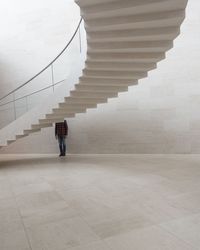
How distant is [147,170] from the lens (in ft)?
18.6

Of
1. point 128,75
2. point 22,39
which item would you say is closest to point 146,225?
point 128,75

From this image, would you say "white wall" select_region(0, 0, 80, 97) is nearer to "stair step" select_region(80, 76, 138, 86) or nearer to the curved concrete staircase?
the curved concrete staircase

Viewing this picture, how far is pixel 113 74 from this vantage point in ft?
18.8

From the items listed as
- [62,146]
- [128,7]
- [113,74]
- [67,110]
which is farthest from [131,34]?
[62,146]

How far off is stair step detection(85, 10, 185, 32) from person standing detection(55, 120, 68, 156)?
4.85m

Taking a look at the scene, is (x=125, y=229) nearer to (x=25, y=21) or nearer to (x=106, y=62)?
(x=106, y=62)

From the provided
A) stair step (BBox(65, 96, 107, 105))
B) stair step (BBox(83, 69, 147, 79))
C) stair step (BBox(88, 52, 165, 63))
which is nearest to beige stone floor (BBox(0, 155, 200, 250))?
stair step (BBox(65, 96, 107, 105))

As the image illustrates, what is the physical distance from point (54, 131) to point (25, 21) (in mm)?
3774

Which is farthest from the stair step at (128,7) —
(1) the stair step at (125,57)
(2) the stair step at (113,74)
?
(2) the stair step at (113,74)

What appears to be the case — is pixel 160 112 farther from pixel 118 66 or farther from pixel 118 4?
pixel 118 4

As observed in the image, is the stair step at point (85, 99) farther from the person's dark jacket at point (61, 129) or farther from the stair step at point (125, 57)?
the person's dark jacket at point (61, 129)

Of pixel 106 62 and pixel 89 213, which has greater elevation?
pixel 106 62

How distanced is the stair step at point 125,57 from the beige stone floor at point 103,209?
6.81 ft

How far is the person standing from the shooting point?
28.2 ft
